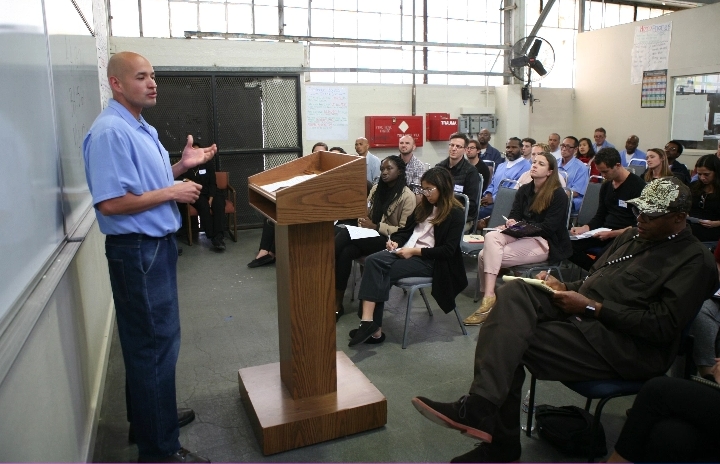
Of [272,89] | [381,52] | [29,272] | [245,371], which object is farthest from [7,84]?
[381,52]

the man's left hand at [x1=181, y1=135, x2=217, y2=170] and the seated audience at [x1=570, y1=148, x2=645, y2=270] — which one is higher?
the man's left hand at [x1=181, y1=135, x2=217, y2=170]

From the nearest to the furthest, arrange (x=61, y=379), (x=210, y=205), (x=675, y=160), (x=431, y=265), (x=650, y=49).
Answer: (x=61, y=379)
(x=431, y=265)
(x=210, y=205)
(x=675, y=160)
(x=650, y=49)

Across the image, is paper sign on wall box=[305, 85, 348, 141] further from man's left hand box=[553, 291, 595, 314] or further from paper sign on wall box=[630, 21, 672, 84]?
man's left hand box=[553, 291, 595, 314]

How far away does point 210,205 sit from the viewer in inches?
261

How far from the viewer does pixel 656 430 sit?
1.75m

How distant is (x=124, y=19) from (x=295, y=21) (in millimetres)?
2342

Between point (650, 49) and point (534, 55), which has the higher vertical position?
point (650, 49)

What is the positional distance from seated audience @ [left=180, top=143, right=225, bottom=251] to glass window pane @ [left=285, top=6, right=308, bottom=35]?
8.33 ft

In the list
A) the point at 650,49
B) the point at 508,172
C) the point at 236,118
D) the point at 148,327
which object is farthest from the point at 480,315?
the point at 650,49

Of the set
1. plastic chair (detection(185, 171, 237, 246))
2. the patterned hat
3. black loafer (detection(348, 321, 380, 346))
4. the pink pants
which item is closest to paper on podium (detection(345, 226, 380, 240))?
black loafer (detection(348, 321, 380, 346))

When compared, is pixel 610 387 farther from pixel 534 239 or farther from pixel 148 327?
pixel 534 239

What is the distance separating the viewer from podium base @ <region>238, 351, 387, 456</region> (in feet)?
7.64

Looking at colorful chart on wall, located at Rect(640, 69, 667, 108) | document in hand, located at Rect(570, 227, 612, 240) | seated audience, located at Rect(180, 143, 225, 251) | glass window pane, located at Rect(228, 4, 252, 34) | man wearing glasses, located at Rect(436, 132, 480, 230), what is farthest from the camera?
colorful chart on wall, located at Rect(640, 69, 667, 108)

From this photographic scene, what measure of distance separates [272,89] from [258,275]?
10.5ft
